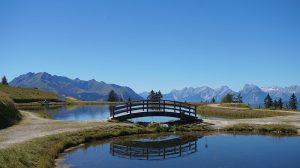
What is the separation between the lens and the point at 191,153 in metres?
35.4

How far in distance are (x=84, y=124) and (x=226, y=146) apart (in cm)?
1929

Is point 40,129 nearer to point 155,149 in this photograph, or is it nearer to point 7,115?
point 7,115

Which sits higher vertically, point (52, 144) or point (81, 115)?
point (81, 115)

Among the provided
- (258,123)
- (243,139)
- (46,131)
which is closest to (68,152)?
(46,131)

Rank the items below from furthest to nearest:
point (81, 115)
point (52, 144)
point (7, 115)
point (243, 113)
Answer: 1. point (81, 115)
2. point (243, 113)
3. point (7, 115)
4. point (52, 144)

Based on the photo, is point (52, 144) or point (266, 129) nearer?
point (52, 144)

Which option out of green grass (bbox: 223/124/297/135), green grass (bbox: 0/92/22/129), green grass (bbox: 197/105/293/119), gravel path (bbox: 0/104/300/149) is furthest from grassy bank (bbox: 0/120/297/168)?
green grass (bbox: 197/105/293/119)

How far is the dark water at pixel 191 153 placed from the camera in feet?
99.5

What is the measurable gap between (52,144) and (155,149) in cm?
977

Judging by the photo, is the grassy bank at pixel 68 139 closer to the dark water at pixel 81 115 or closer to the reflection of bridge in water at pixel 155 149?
the reflection of bridge in water at pixel 155 149

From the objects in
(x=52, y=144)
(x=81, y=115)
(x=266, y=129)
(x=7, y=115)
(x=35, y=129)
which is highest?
(x=7, y=115)

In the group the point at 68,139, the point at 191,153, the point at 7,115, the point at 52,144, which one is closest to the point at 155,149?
the point at 191,153

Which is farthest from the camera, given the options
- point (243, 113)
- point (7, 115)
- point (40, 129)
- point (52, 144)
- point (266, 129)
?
point (243, 113)

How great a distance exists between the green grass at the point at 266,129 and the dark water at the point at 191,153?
12.0ft
